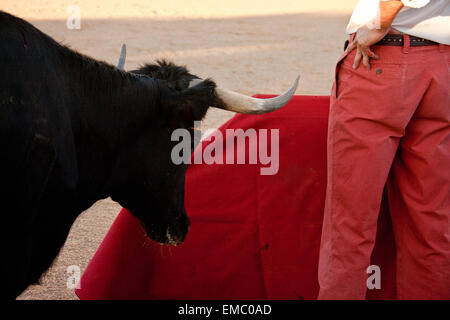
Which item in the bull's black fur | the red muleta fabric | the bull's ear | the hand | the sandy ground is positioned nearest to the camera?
the bull's black fur

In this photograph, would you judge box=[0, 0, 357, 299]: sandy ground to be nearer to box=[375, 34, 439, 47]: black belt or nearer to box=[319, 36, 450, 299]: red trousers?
box=[319, 36, 450, 299]: red trousers

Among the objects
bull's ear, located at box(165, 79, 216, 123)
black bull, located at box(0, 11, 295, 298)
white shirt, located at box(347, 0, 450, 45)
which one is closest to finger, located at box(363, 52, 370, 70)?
white shirt, located at box(347, 0, 450, 45)

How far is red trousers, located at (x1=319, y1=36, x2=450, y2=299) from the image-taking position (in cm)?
225

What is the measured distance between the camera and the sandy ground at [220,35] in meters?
9.05

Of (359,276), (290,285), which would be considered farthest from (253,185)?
(359,276)

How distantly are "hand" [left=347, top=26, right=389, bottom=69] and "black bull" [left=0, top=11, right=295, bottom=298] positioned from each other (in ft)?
1.77

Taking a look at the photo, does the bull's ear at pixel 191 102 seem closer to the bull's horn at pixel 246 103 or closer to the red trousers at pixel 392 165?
the bull's horn at pixel 246 103

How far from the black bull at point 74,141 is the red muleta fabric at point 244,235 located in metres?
0.34

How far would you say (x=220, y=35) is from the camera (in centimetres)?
1183

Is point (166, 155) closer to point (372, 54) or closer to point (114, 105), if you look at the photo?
point (114, 105)

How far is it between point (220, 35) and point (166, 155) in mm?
9568

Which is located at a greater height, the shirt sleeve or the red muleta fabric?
the shirt sleeve

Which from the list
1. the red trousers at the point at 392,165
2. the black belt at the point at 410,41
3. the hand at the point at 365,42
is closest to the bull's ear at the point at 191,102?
the red trousers at the point at 392,165
